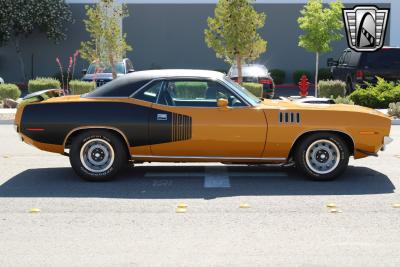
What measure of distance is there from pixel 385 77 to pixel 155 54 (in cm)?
1374

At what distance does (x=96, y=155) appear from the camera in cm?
977

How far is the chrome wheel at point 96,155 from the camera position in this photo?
31.9 ft

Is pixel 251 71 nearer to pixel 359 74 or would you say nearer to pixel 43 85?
pixel 359 74

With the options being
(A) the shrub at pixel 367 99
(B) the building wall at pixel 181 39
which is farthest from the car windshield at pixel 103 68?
(A) the shrub at pixel 367 99

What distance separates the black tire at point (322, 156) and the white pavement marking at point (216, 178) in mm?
991

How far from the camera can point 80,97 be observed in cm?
1009

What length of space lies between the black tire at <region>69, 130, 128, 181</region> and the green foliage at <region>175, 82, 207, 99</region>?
111cm

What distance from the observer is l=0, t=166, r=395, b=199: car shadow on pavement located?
9.02 meters

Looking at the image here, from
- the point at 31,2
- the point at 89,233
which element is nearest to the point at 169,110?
the point at 89,233

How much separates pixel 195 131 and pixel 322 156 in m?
1.69

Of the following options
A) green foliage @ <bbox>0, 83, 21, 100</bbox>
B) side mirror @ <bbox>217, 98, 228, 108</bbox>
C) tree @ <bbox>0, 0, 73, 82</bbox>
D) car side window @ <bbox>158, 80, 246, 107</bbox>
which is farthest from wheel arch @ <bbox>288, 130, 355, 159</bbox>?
tree @ <bbox>0, 0, 73, 82</bbox>

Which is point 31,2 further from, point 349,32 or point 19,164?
point 19,164

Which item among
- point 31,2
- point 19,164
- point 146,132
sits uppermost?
point 31,2

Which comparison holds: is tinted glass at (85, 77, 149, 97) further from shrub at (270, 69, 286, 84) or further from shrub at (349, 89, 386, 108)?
shrub at (270, 69, 286, 84)
